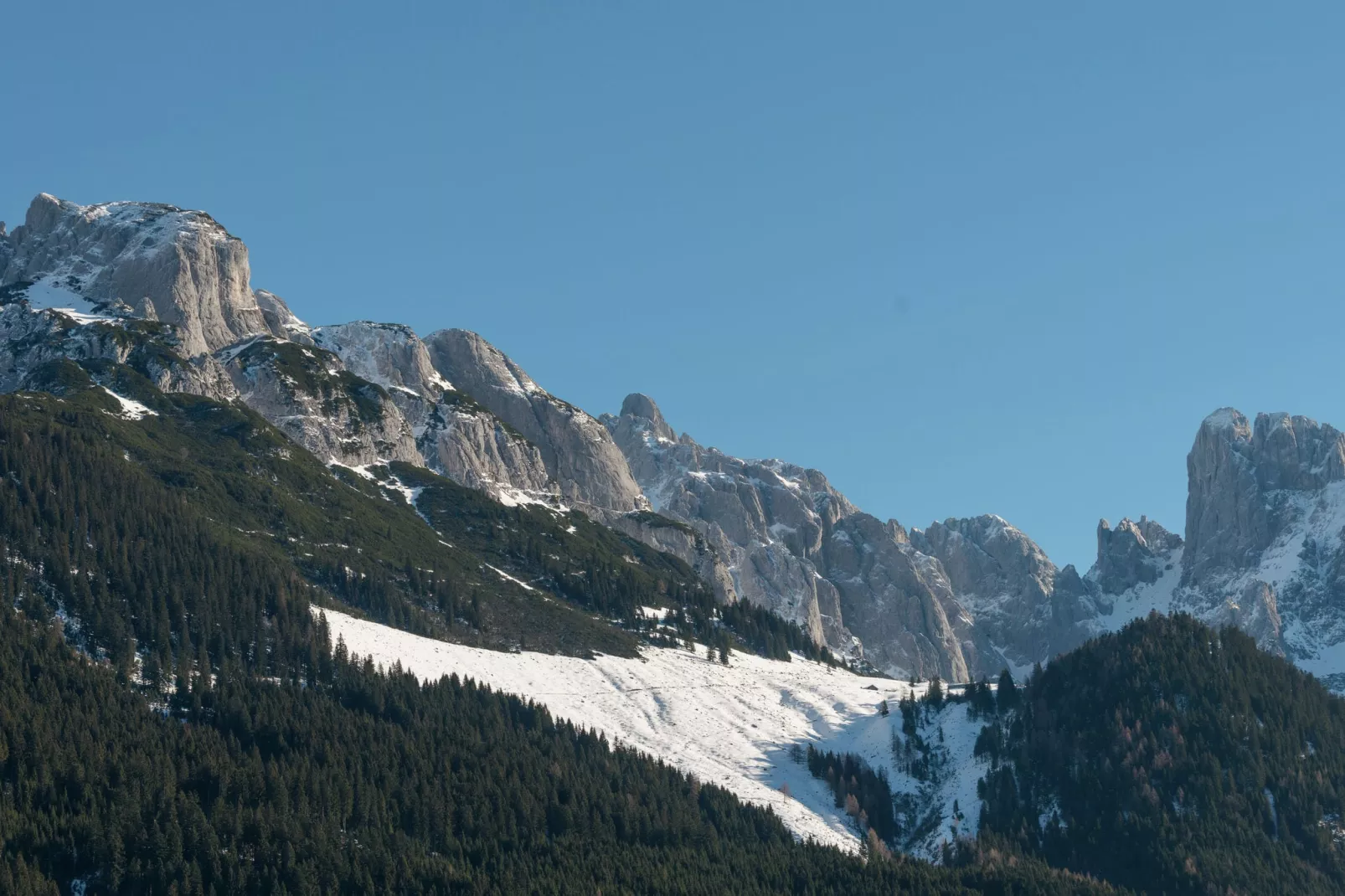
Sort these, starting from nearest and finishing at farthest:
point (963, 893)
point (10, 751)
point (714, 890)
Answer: point (10, 751) < point (714, 890) < point (963, 893)

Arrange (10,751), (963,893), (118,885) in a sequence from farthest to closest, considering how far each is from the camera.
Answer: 1. (963,893)
2. (10,751)
3. (118,885)

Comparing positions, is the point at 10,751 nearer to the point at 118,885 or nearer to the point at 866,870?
the point at 118,885

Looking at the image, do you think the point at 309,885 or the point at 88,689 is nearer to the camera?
the point at 309,885

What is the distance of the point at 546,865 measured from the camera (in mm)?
180000

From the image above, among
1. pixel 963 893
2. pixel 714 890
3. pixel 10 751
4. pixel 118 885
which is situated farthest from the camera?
pixel 963 893

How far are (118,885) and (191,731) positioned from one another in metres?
33.1

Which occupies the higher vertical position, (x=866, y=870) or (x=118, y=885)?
(x=866, y=870)

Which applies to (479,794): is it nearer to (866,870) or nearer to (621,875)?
(621,875)

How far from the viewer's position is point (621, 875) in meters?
180

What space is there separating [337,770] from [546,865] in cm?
2713

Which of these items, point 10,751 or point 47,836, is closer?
point 47,836

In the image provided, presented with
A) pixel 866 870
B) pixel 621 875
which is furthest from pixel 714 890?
pixel 866 870

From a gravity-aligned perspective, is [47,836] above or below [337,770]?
below

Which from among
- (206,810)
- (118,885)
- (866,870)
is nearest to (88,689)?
(206,810)
